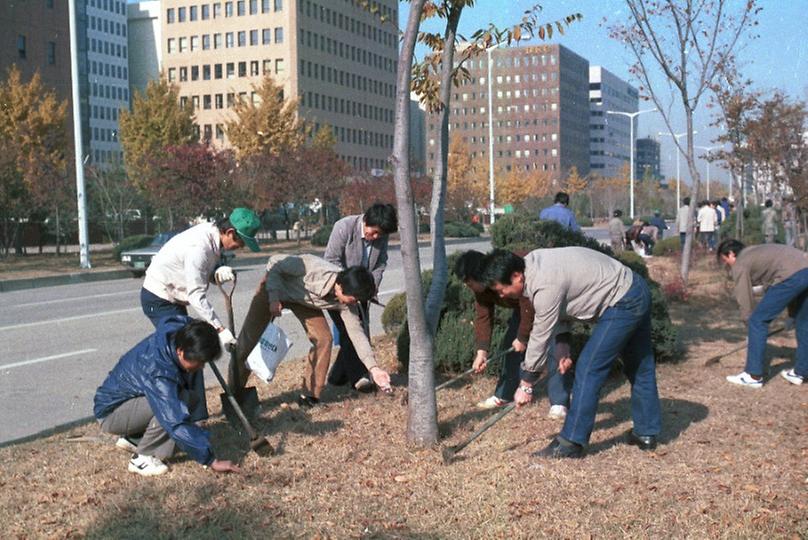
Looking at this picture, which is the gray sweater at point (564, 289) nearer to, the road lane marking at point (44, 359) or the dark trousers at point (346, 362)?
the dark trousers at point (346, 362)

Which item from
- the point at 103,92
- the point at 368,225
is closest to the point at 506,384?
the point at 368,225

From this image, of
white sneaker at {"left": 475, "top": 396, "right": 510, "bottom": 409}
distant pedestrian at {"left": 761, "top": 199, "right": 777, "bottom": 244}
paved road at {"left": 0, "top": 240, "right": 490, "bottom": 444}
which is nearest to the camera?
white sneaker at {"left": 475, "top": 396, "right": 510, "bottom": 409}

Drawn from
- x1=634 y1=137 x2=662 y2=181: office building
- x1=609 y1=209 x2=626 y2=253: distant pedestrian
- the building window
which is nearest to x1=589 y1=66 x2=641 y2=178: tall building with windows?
x1=634 y1=137 x2=662 y2=181: office building

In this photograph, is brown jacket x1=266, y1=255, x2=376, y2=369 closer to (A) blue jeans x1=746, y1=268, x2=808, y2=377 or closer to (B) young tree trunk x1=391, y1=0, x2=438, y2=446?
(B) young tree trunk x1=391, y1=0, x2=438, y2=446

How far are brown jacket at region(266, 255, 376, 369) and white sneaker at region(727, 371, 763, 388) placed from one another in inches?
129

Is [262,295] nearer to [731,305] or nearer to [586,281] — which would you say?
[586,281]

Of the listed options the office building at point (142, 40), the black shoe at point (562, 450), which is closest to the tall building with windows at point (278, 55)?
the office building at point (142, 40)

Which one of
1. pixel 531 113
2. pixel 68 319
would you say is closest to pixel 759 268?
pixel 68 319

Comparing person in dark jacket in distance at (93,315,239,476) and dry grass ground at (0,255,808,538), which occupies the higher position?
person in dark jacket in distance at (93,315,239,476)

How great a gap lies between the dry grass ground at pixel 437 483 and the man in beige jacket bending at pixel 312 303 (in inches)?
15.3

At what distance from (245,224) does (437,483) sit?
7.11ft

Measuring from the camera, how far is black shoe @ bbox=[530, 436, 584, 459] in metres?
5.73

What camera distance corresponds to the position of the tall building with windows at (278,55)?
91.2 meters

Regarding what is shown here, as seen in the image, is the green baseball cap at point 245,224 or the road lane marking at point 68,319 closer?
the green baseball cap at point 245,224
